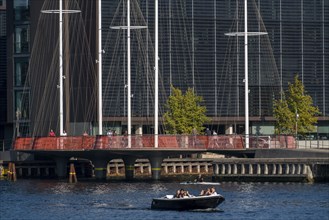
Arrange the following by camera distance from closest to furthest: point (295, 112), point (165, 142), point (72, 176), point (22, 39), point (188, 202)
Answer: point (188, 202) → point (165, 142) → point (72, 176) → point (295, 112) → point (22, 39)

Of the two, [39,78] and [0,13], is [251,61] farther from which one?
[0,13]

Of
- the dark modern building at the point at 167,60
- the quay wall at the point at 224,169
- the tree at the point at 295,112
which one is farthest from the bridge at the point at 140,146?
the dark modern building at the point at 167,60

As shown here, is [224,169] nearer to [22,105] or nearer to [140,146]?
[140,146]

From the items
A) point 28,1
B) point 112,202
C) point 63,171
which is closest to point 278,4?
point 28,1

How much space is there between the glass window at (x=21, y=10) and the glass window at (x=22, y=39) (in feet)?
3.71

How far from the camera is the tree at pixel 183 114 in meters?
155

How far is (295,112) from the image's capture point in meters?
153

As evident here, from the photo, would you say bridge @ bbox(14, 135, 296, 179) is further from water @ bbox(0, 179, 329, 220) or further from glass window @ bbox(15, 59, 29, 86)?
glass window @ bbox(15, 59, 29, 86)

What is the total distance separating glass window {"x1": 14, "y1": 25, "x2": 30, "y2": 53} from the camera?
168 meters

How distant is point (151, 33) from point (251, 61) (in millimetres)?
11782

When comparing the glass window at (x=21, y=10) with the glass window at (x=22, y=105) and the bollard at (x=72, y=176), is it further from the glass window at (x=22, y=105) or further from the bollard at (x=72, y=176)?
the bollard at (x=72, y=176)

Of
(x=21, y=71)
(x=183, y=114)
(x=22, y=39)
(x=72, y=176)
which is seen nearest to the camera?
(x=72, y=176)

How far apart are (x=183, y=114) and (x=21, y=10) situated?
2541 centimetres

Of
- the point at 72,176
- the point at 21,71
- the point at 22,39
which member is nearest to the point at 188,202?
the point at 72,176
